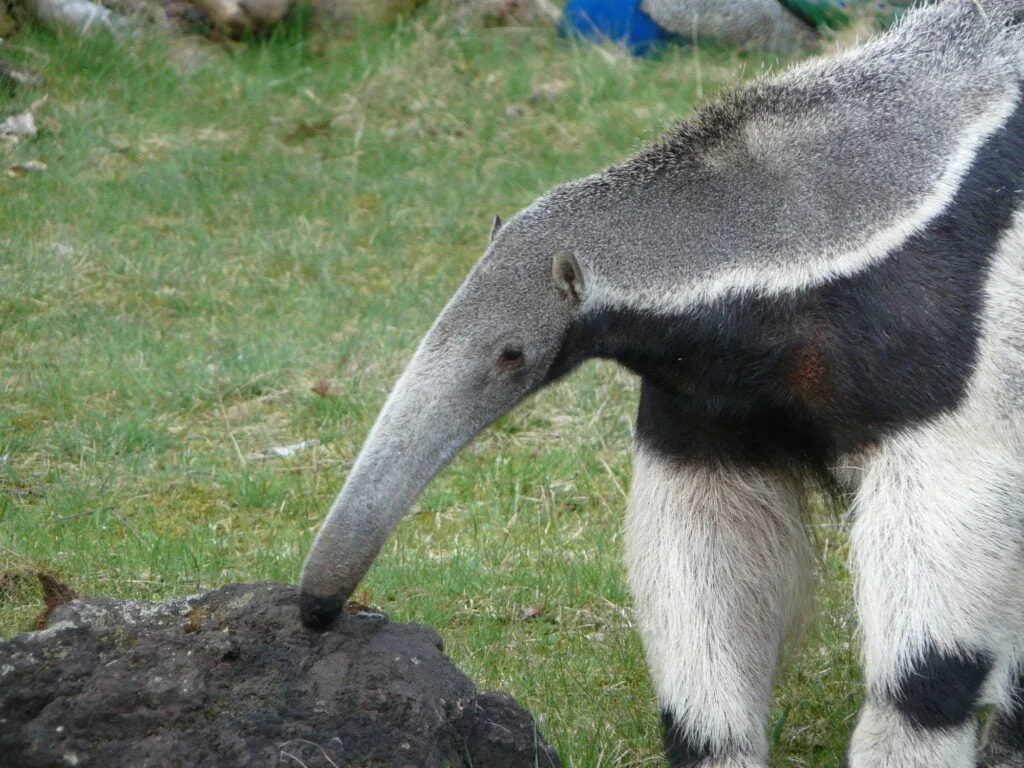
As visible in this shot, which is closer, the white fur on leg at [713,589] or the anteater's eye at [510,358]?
the anteater's eye at [510,358]

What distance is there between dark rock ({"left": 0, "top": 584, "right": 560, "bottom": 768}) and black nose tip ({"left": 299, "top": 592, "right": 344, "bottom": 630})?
2.1 inches

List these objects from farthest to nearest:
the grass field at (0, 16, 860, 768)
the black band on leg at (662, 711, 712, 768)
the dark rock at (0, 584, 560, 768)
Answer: the grass field at (0, 16, 860, 768) < the black band on leg at (662, 711, 712, 768) < the dark rock at (0, 584, 560, 768)

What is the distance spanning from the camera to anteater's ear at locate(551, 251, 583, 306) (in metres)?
3.74

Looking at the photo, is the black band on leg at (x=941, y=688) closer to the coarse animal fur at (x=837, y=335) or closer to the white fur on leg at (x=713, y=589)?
the coarse animal fur at (x=837, y=335)

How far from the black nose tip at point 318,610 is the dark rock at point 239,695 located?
5 centimetres

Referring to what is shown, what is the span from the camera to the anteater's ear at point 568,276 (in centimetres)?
374

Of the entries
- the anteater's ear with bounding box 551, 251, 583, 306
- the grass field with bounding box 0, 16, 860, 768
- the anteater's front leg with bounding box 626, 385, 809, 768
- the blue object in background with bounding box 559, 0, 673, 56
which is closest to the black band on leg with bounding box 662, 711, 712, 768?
the anteater's front leg with bounding box 626, 385, 809, 768

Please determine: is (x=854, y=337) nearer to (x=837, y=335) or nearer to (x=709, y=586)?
(x=837, y=335)

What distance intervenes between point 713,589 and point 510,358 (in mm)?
964

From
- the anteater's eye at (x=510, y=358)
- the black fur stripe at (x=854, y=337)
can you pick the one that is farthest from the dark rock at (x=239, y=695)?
the black fur stripe at (x=854, y=337)

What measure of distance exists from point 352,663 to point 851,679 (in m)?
2.19

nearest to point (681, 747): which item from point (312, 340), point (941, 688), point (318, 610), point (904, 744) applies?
point (904, 744)

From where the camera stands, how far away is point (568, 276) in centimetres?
376

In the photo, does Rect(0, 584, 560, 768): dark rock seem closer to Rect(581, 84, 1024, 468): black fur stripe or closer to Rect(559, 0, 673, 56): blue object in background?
Rect(581, 84, 1024, 468): black fur stripe
